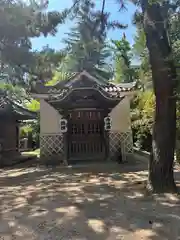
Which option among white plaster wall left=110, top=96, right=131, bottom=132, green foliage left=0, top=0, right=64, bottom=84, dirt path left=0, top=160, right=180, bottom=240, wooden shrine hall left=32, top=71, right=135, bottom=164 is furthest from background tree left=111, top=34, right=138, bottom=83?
dirt path left=0, top=160, right=180, bottom=240

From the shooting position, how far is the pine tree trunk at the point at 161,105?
607 cm

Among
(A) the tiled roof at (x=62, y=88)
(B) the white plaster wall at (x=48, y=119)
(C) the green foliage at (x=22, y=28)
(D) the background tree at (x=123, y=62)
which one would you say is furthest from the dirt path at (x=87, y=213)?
(D) the background tree at (x=123, y=62)

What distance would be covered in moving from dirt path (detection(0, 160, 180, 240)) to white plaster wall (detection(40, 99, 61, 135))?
660cm

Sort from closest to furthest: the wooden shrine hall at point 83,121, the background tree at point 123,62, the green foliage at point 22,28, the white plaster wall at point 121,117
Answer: the green foliage at point 22,28
the wooden shrine hall at point 83,121
the white plaster wall at point 121,117
the background tree at point 123,62

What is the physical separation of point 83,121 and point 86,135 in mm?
684

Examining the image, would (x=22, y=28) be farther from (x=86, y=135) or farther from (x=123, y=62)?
(x=123, y=62)

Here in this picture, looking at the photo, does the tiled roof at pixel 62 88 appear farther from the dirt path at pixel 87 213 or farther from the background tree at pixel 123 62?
the background tree at pixel 123 62

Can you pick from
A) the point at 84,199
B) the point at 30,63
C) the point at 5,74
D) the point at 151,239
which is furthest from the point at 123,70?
the point at 151,239

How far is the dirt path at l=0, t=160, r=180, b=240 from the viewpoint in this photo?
148 inches

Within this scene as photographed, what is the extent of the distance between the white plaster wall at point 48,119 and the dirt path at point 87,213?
260 inches

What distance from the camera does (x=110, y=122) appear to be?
13.1 meters

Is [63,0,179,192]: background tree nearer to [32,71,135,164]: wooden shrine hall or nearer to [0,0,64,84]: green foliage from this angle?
[0,0,64,84]: green foliage

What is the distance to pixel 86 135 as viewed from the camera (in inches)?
519

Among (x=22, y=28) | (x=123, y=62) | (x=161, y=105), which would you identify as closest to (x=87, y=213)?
(x=161, y=105)
